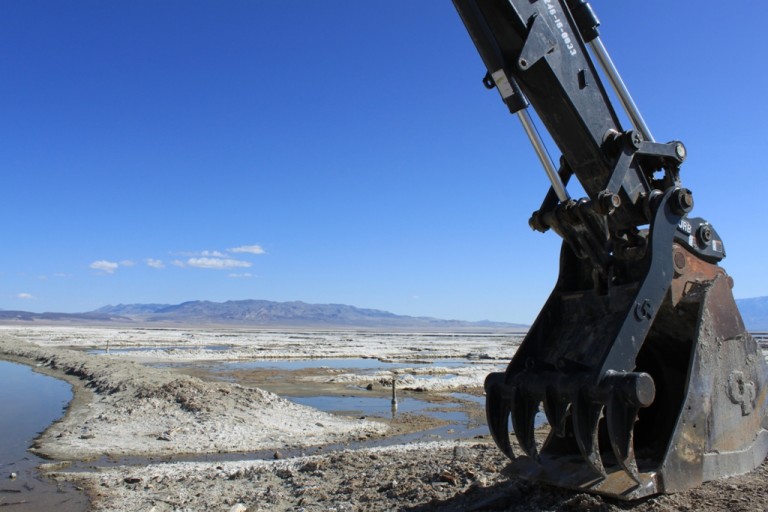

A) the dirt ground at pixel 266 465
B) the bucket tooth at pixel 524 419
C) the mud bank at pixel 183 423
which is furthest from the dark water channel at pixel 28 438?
the bucket tooth at pixel 524 419

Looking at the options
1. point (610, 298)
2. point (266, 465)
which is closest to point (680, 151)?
point (610, 298)

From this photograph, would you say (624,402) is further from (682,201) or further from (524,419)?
(682,201)

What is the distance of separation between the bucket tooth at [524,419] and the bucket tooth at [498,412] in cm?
16

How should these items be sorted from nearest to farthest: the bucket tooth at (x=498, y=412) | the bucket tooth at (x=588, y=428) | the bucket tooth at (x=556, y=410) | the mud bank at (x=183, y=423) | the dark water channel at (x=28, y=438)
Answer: the bucket tooth at (x=588, y=428)
the bucket tooth at (x=556, y=410)
the bucket tooth at (x=498, y=412)
the dark water channel at (x=28, y=438)
the mud bank at (x=183, y=423)

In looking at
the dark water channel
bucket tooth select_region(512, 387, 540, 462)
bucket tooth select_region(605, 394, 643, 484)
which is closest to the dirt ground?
the dark water channel

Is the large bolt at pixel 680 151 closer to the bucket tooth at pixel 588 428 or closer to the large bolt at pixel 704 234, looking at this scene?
the large bolt at pixel 704 234

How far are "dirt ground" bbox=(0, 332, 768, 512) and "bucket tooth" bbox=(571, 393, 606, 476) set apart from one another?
97 centimetres

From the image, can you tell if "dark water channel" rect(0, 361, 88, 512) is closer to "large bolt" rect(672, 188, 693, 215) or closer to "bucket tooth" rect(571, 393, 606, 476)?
"bucket tooth" rect(571, 393, 606, 476)

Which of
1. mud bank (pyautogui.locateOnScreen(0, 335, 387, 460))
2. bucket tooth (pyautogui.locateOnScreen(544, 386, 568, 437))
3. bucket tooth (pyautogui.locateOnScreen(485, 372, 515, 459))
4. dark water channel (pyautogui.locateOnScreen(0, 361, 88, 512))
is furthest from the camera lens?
mud bank (pyautogui.locateOnScreen(0, 335, 387, 460))

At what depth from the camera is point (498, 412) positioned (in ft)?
19.1

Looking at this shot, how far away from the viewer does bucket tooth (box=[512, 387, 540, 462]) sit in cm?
552

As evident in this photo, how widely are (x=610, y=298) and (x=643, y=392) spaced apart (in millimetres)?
1283

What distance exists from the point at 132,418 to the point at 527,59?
12.4 meters

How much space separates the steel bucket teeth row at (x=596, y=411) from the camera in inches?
187
